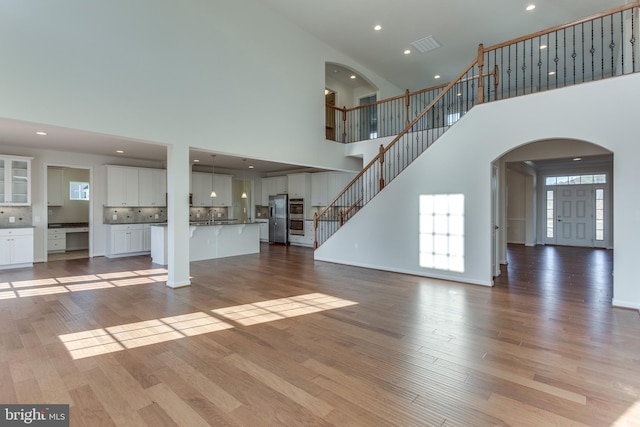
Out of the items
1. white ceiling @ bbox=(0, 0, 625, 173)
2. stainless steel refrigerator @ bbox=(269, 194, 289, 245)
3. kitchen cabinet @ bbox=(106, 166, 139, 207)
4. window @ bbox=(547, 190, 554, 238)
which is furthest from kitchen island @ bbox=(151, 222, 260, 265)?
window @ bbox=(547, 190, 554, 238)

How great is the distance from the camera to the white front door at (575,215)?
10.1 metres

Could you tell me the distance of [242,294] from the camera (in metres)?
4.80

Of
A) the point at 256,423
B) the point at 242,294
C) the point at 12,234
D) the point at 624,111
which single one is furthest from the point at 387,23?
the point at 12,234

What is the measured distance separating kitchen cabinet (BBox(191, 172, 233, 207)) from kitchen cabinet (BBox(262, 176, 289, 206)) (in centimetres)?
156

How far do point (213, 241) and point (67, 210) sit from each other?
5720mm

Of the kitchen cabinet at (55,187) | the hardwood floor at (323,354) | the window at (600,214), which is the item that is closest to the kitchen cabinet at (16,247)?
the hardwood floor at (323,354)

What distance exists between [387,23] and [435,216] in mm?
4653

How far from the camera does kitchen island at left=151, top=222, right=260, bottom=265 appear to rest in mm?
7411

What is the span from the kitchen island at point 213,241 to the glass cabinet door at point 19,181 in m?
2.79

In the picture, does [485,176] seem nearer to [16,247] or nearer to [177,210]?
[177,210]

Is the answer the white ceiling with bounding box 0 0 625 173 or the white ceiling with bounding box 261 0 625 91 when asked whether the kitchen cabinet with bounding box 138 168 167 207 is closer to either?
the white ceiling with bounding box 0 0 625 173

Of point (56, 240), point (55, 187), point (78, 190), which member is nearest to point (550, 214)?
point (56, 240)

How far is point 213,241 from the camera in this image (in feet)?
26.3

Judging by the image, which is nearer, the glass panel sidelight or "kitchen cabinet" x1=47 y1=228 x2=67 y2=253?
"kitchen cabinet" x1=47 y1=228 x2=67 y2=253
